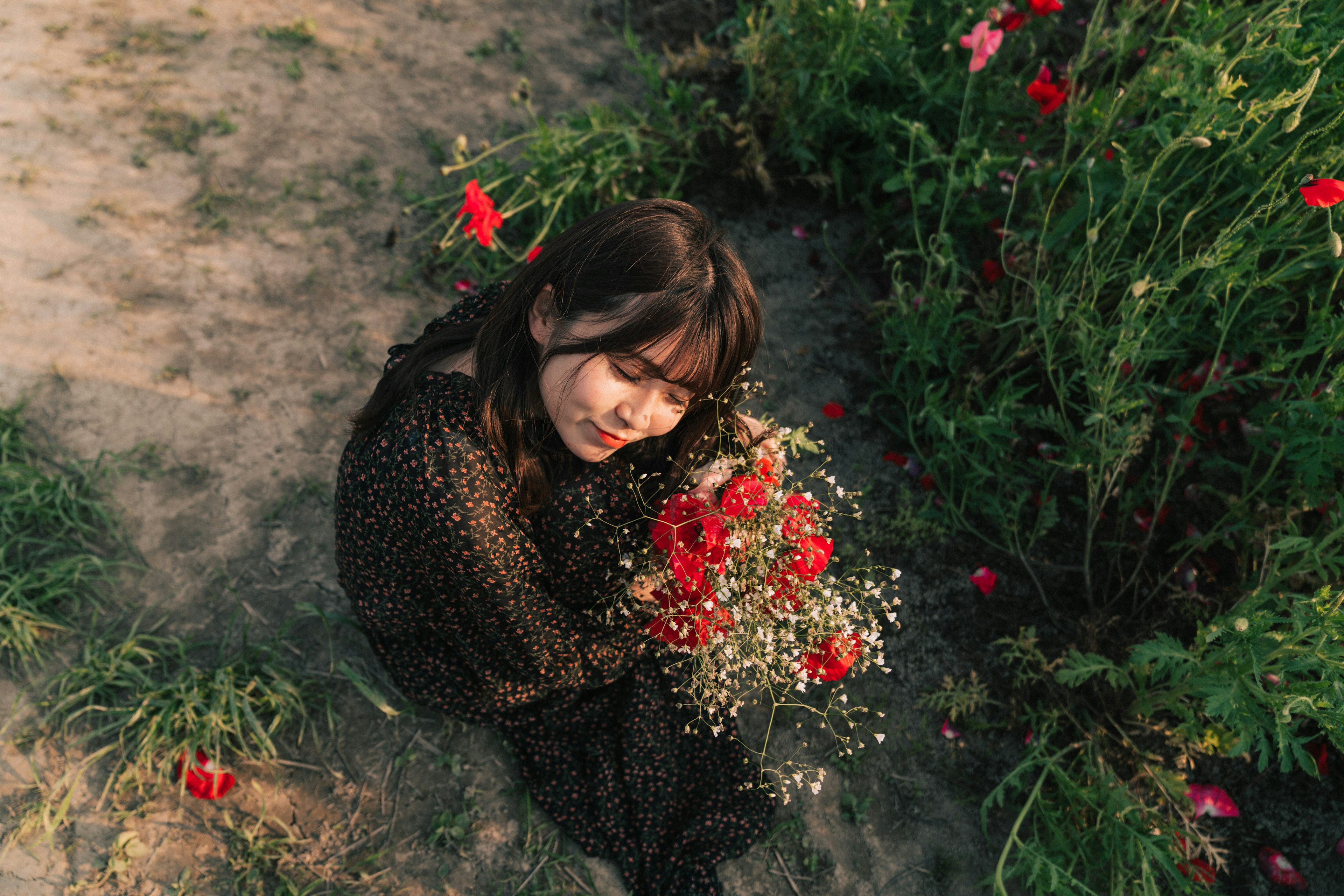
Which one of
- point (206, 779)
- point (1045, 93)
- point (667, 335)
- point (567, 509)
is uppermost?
point (1045, 93)

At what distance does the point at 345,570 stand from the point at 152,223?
2154 millimetres

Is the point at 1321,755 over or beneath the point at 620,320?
beneath

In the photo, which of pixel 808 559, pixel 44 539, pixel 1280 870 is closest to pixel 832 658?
pixel 808 559

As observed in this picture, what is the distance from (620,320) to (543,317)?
0.23m

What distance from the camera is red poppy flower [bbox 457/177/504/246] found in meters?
2.54

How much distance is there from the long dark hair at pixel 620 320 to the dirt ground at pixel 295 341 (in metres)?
1.15

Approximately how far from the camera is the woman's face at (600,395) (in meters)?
1.54

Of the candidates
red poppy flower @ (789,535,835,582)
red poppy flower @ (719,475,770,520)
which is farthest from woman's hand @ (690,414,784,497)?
red poppy flower @ (789,535,835,582)

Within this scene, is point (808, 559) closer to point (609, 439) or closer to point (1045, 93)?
point (609, 439)

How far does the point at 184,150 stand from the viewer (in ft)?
11.1

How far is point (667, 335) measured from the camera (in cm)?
153

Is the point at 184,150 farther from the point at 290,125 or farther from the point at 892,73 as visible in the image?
the point at 892,73

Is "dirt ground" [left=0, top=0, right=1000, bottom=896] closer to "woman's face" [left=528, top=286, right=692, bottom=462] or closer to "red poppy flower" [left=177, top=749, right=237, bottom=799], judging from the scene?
"red poppy flower" [left=177, top=749, right=237, bottom=799]

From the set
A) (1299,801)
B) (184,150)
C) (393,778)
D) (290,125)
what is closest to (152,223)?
(184,150)
